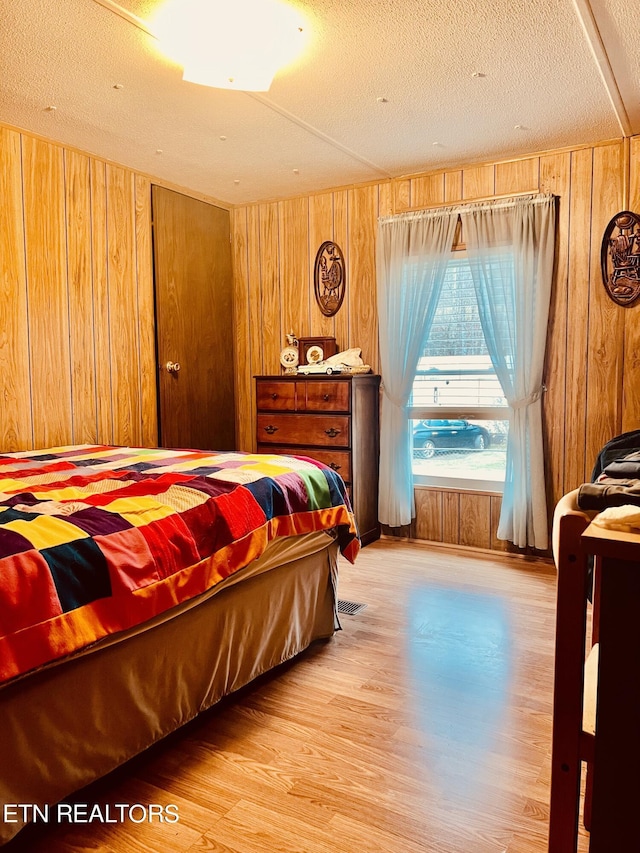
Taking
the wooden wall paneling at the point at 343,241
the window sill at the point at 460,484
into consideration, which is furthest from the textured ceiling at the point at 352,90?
the window sill at the point at 460,484

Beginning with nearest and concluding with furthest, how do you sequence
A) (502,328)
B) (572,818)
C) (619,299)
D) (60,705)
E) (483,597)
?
(572,818) → (60,705) → (483,597) → (619,299) → (502,328)

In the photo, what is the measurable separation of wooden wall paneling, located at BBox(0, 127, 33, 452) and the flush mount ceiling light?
4.08 ft

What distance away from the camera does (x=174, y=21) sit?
2299 millimetres

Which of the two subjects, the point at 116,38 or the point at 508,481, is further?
the point at 508,481

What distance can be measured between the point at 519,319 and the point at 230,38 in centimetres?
223

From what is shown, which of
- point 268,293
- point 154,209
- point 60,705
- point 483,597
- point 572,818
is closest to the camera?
point 572,818

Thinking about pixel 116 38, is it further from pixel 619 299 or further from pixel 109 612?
pixel 619 299

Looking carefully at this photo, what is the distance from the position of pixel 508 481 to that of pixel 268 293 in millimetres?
2271

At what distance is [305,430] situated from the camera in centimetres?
413

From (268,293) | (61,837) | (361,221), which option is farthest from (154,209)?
(61,837)

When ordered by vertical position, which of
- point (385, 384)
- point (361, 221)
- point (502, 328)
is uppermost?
point (361, 221)

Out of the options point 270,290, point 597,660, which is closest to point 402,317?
point 270,290

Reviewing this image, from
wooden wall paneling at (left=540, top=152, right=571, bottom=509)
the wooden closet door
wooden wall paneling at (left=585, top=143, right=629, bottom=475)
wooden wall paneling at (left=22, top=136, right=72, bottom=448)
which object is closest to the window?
wooden wall paneling at (left=540, top=152, right=571, bottom=509)

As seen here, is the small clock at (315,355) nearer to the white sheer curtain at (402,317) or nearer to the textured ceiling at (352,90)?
the white sheer curtain at (402,317)
